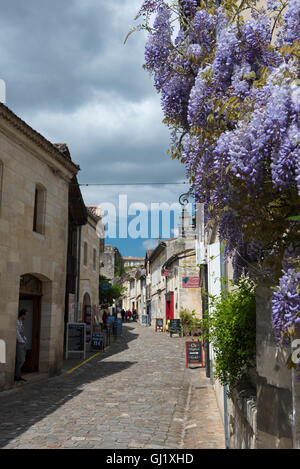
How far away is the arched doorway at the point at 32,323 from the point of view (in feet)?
37.7

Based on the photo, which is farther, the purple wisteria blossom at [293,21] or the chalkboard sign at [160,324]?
the chalkboard sign at [160,324]

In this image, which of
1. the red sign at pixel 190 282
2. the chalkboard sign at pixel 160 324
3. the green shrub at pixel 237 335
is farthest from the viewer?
the chalkboard sign at pixel 160 324

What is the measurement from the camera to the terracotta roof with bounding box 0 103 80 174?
958 centimetres

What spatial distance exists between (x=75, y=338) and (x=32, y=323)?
3187 millimetres

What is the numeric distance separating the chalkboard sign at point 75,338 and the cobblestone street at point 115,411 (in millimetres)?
1970

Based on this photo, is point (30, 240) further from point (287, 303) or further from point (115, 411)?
point (287, 303)

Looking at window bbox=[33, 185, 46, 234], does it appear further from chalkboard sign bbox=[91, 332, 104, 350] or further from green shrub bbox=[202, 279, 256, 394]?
green shrub bbox=[202, 279, 256, 394]

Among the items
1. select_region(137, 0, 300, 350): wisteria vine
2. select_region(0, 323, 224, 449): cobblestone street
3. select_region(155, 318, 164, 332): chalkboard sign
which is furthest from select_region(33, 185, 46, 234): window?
select_region(155, 318, 164, 332): chalkboard sign

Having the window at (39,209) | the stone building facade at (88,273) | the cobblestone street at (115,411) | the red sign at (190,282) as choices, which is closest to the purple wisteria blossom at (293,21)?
the cobblestone street at (115,411)

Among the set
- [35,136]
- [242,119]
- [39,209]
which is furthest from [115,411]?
[35,136]

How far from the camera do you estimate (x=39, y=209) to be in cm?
1173

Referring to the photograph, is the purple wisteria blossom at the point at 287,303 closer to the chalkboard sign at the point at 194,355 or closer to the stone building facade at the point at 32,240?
the stone building facade at the point at 32,240

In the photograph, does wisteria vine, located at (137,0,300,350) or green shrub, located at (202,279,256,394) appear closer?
wisteria vine, located at (137,0,300,350)

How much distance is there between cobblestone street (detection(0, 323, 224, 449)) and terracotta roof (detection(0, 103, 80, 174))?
6.17 m
